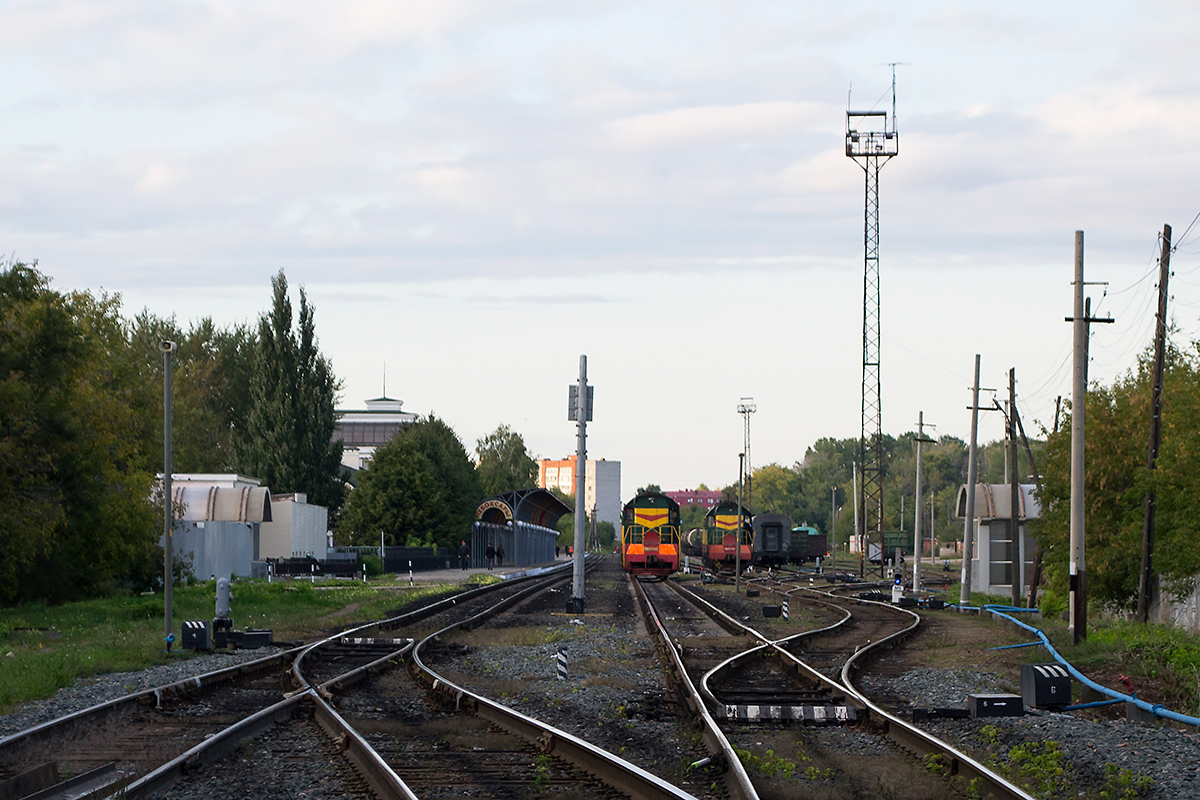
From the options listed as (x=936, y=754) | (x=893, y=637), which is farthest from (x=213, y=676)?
(x=893, y=637)

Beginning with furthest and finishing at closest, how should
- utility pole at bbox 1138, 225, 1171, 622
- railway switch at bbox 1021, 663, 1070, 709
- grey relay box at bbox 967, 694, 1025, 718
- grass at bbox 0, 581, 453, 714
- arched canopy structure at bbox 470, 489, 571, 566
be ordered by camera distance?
arched canopy structure at bbox 470, 489, 571, 566 < utility pole at bbox 1138, 225, 1171, 622 < grass at bbox 0, 581, 453, 714 < railway switch at bbox 1021, 663, 1070, 709 < grey relay box at bbox 967, 694, 1025, 718

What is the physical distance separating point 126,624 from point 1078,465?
19306 mm

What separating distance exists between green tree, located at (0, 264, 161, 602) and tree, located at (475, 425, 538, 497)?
85207 millimetres

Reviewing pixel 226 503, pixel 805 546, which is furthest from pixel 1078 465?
pixel 805 546

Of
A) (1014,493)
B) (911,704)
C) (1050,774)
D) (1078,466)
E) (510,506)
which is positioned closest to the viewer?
(1050,774)

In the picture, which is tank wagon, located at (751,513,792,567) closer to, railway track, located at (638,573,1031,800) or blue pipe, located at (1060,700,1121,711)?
railway track, located at (638,573,1031,800)

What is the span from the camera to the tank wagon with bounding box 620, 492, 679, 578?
52312 mm

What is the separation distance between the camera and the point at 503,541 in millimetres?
87625

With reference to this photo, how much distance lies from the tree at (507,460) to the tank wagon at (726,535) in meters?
55.6

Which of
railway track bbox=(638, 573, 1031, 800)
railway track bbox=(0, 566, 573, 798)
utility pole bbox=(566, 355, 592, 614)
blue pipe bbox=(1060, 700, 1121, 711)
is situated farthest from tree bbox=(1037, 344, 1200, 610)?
railway track bbox=(0, 566, 573, 798)

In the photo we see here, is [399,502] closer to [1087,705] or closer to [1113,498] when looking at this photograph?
[1113,498]

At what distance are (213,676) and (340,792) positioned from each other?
707 centimetres

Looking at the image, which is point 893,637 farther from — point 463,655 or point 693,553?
point 693,553

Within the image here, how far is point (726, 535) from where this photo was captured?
66.6 m
